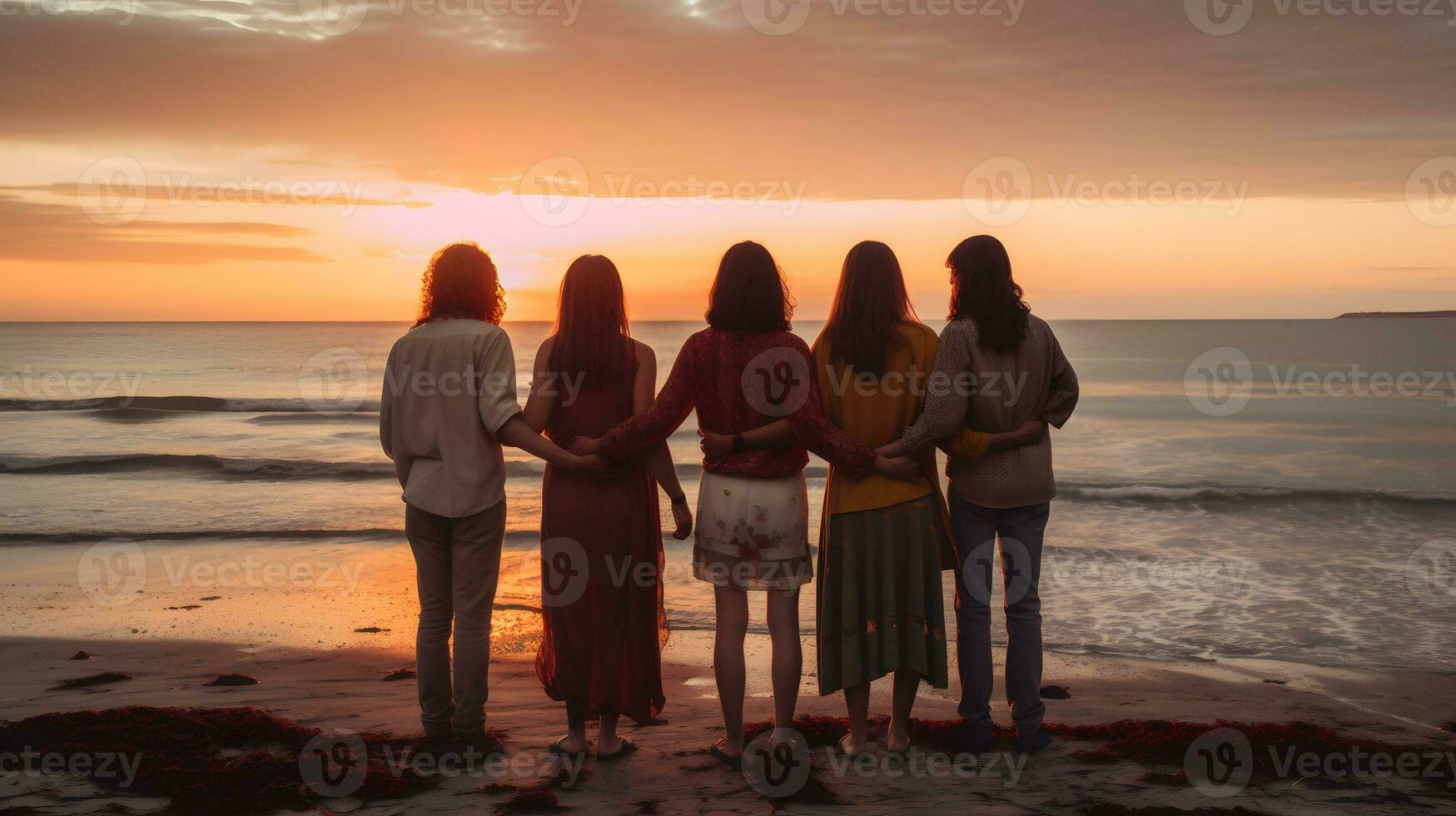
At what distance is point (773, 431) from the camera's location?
330 centimetres

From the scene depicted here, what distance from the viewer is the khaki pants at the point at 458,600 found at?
3.47 m

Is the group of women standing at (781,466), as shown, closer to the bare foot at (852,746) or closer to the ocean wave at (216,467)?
the bare foot at (852,746)

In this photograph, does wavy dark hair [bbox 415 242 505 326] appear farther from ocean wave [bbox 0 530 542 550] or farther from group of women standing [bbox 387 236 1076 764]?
ocean wave [bbox 0 530 542 550]

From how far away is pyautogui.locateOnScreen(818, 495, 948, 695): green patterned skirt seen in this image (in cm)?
340

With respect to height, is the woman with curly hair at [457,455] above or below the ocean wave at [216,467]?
above

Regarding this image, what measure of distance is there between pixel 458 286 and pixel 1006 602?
8.08 feet

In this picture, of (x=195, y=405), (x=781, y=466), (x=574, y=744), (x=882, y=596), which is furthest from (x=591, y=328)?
(x=195, y=405)

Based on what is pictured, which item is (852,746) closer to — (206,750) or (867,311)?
(867,311)

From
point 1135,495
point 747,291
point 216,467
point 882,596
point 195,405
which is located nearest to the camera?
point 747,291

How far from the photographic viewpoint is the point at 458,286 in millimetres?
3508

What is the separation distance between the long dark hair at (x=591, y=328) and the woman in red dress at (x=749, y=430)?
0.23 metres

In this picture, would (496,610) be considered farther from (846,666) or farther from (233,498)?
(233,498)

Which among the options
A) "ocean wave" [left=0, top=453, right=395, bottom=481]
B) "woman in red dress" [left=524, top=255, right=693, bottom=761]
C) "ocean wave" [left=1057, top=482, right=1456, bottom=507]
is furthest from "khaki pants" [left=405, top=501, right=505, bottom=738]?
"ocean wave" [left=0, top=453, right=395, bottom=481]

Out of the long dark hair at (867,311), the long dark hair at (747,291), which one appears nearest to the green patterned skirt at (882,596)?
the long dark hair at (867,311)
